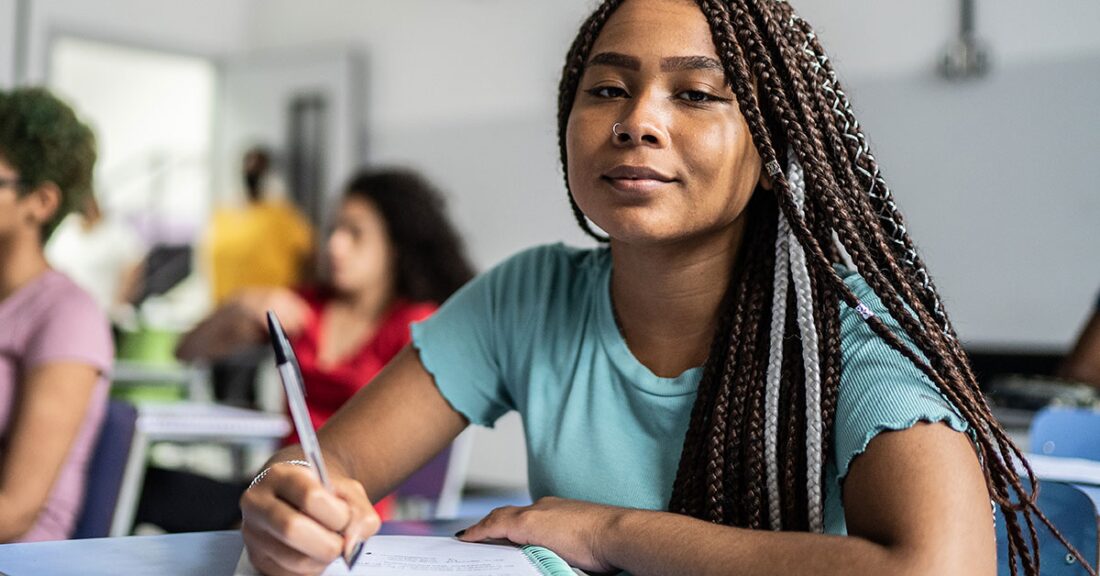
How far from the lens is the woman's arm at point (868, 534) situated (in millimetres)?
938

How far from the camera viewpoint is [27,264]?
192 centimetres

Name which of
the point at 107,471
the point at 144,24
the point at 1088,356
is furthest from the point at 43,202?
the point at 144,24

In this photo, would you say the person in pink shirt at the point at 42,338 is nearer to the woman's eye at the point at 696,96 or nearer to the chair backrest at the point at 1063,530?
the woman's eye at the point at 696,96

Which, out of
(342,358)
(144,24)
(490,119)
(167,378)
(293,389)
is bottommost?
(167,378)

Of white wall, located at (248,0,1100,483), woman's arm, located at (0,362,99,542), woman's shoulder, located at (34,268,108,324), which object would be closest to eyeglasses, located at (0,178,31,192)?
woman's shoulder, located at (34,268,108,324)

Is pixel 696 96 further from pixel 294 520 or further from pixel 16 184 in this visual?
pixel 16 184

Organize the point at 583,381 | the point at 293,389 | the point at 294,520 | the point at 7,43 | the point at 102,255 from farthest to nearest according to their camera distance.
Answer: the point at 102,255 → the point at 7,43 → the point at 583,381 → the point at 294,520 → the point at 293,389

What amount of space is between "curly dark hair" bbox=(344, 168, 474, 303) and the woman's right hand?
80.3 inches

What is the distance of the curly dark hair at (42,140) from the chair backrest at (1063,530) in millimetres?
1636

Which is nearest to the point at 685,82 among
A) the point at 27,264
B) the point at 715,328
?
the point at 715,328

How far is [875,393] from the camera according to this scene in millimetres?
1054

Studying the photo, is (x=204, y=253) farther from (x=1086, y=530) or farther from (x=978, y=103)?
(x=1086, y=530)

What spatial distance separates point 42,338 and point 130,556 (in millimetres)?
877

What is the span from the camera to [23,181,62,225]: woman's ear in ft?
6.43
